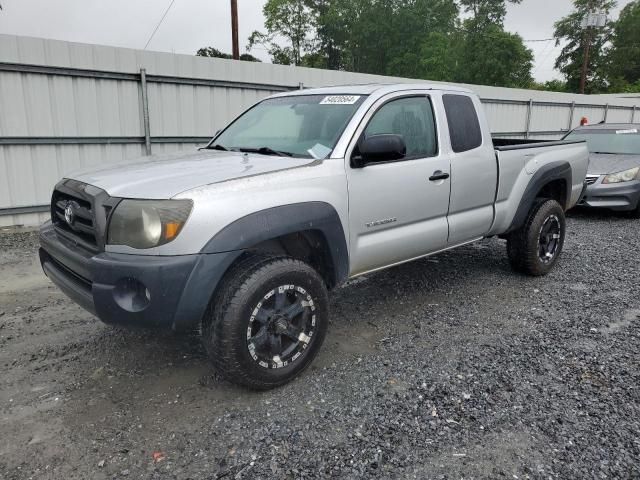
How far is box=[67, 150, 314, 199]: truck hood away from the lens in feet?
9.06

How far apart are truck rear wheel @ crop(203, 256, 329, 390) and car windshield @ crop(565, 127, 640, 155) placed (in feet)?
27.9

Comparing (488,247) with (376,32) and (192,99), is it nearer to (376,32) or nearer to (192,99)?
(192,99)

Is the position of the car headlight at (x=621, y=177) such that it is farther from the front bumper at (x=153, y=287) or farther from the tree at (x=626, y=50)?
the tree at (x=626, y=50)

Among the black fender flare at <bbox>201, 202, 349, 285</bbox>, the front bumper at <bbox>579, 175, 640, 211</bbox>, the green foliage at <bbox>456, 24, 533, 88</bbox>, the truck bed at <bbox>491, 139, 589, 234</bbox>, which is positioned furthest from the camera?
the green foliage at <bbox>456, 24, 533, 88</bbox>

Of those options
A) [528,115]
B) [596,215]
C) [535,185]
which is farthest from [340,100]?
[528,115]

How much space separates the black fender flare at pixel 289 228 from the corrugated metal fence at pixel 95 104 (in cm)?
602

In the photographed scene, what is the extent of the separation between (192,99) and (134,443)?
23.8 feet

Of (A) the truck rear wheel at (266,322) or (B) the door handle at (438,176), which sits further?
(B) the door handle at (438,176)

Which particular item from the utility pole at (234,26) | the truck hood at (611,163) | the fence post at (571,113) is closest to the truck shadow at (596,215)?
the truck hood at (611,163)

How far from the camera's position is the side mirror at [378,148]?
3.30 metres

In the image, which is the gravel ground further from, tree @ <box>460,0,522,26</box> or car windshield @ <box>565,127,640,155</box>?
tree @ <box>460,0,522,26</box>

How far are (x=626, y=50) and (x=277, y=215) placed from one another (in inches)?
2447

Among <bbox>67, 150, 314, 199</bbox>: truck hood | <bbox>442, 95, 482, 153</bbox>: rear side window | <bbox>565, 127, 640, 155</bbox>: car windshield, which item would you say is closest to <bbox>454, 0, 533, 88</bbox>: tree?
<bbox>565, 127, 640, 155</bbox>: car windshield

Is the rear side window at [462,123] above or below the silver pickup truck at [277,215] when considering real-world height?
above
